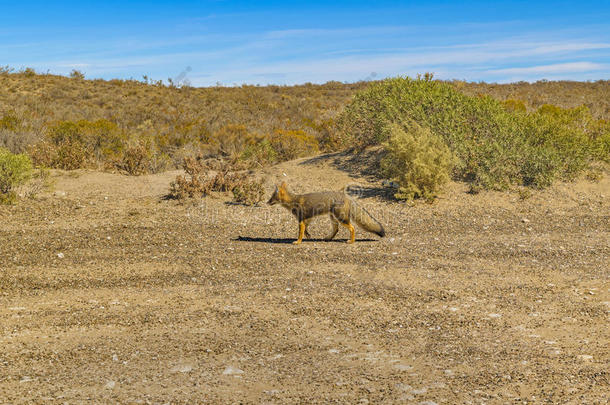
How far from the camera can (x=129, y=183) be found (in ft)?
48.6

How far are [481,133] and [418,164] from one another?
10.9 ft

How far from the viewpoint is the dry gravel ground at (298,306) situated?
15.5 ft

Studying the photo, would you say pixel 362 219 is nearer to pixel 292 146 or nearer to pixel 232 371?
pixel 232 371

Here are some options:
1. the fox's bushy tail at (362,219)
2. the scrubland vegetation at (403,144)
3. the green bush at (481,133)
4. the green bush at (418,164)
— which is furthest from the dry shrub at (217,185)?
the green bush at (481,133)

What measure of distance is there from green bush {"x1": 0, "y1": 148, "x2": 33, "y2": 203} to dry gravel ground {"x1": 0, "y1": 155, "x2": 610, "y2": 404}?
0.58 m

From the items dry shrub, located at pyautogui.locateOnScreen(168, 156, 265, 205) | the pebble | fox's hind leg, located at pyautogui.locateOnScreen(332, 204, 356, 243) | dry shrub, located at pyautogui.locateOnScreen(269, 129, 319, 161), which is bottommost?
the pebble

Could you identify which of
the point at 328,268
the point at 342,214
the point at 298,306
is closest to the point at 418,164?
the point at 342,214

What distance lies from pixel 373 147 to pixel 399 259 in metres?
8.01

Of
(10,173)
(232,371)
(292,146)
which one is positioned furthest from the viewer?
(292,146)

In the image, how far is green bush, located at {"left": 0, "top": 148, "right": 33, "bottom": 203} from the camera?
12703 mm

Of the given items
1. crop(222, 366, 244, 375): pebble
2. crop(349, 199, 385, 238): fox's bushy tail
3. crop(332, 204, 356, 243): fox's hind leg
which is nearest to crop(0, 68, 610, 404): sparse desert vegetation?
crop(222, 366, 244, 375): pebble

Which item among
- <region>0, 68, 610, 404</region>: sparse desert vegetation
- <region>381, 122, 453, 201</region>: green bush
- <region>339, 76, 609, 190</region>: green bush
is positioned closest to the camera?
<region>0, 68, 610, 404</region>: sparse desert vegetation

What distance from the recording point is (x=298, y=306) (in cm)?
684

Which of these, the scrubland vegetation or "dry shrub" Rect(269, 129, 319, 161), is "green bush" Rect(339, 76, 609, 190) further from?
"dry shrub" Rect(269, 129, 319, 161)
